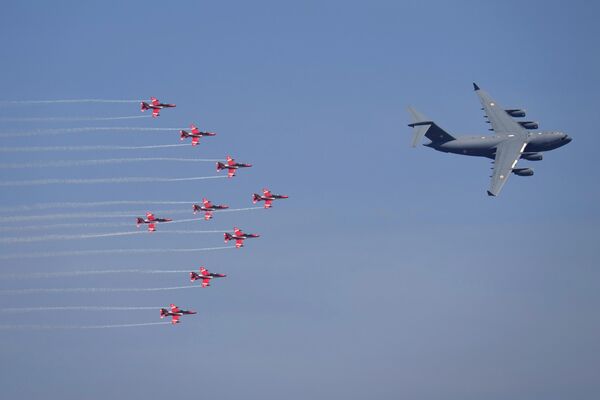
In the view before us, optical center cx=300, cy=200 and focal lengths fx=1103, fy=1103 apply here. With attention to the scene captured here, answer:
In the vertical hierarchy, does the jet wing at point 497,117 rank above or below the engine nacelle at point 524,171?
above

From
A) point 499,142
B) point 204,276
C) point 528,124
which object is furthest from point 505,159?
point 204,276

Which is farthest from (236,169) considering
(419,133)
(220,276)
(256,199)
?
(419,133)

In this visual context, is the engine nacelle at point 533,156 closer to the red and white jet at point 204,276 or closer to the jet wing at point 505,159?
the jet wing at point 505,159

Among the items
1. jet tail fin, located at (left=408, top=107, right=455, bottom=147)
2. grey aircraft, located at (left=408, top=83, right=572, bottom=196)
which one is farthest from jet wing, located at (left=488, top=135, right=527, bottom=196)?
jet tail fin, located at (left=408, top=107, right=455, bottom=147)

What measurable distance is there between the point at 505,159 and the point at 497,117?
12.2m

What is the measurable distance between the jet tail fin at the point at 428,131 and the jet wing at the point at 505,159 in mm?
8243

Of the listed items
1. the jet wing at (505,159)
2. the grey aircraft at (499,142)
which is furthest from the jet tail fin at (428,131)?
the jet wing at (505,159)

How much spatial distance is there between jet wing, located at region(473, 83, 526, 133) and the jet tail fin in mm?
9725

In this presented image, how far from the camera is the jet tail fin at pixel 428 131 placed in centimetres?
17675

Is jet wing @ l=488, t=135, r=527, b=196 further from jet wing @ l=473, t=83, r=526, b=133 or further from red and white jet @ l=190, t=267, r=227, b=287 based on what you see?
red and white jet @ l=190, t=267, r=227, b=287

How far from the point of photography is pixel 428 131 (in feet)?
589

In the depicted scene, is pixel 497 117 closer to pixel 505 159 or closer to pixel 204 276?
pixel 505 159

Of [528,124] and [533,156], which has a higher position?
[528,124]

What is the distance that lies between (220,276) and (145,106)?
26661 millimetres
